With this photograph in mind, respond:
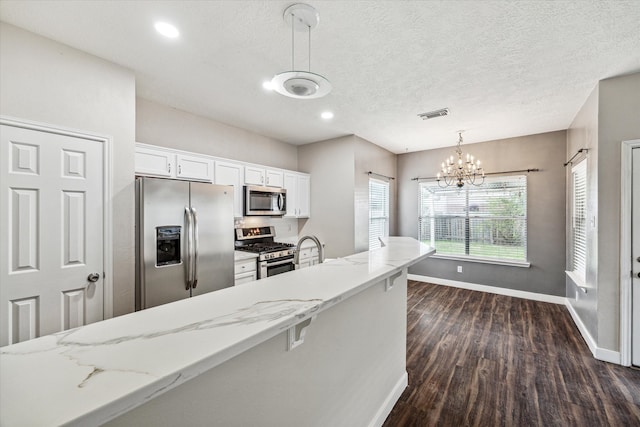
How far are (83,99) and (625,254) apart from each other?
4935mm

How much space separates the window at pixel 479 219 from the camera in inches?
185

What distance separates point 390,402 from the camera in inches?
80.5

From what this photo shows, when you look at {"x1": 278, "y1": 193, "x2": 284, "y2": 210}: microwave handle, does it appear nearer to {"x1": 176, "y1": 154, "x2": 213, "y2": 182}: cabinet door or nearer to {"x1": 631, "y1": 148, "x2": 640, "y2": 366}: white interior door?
{"x1": 176, "y1": 154, "x2": 213, "y2": 182}: cabinet door

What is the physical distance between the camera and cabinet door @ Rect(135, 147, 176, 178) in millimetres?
→ 2879

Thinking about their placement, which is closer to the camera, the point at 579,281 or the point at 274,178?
the point at 579,281

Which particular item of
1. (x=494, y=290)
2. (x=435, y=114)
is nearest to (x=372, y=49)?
(x=435, y=114)

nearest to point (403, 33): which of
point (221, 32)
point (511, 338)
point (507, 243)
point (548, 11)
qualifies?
point (548, 11)

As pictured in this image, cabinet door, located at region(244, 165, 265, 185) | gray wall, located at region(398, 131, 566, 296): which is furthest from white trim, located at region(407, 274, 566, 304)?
cabinet door, located at region(244, 165, 265, 185)

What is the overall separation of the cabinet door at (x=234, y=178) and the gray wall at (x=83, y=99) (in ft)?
3.92

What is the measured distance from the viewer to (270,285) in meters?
1.30

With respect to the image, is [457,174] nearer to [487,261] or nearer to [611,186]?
[487,261]

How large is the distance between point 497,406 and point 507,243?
343 cm

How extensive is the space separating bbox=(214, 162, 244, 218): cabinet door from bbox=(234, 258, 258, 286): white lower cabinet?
660 mm

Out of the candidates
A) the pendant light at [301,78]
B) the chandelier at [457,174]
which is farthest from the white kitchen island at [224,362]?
the chandelier at [457,174]
